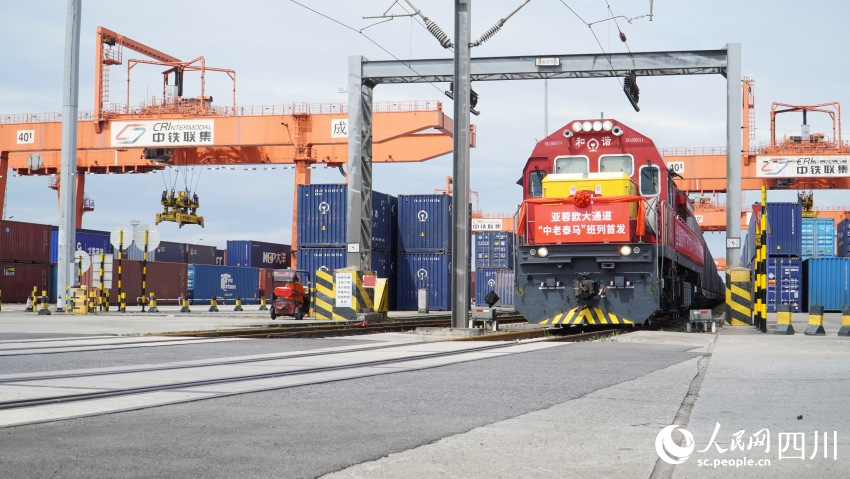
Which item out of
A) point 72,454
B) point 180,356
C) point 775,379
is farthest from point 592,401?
point 180,356

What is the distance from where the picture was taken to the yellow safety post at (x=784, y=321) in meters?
16.1

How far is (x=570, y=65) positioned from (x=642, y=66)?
162 centimetres

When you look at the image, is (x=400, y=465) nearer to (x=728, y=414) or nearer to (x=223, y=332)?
(x=728, y=414)

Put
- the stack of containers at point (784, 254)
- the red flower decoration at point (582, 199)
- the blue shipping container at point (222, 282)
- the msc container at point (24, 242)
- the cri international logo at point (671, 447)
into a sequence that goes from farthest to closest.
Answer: the blue shipping container at point (222, 282) < the msc container at point (24, 242) < the stack of containers at point (784, 254) < the red flower decoration at point (582, 199) < the cri international logo at point (671, 447)

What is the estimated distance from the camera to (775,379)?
7.46 m

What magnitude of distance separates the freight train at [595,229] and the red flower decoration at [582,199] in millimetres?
17

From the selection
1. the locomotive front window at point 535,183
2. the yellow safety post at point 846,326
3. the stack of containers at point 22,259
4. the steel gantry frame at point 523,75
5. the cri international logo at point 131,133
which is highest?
the cri international logo at point 131,133

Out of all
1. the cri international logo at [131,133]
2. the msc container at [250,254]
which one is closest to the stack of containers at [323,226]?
the cri international logo at [131,133]

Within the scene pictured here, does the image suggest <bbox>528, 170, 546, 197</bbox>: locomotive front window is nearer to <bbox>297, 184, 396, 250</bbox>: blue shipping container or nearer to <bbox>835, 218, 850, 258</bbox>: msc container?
<bbox>297, 184, 396, 250</bbox>: blue shipping container

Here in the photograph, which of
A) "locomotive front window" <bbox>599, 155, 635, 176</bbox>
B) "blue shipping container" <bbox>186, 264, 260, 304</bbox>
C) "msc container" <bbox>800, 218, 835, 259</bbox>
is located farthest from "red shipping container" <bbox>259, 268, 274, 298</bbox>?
"locomotive front window" <bbox>599, 155, 635, 176</bbox>

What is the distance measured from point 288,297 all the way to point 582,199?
1181cm

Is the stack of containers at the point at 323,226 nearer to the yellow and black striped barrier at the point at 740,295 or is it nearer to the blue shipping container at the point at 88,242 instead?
the blue shipping container at the point at 88,242

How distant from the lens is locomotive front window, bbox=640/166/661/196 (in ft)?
50.4

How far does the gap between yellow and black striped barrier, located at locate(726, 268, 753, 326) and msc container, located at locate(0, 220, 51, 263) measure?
28757 mm
